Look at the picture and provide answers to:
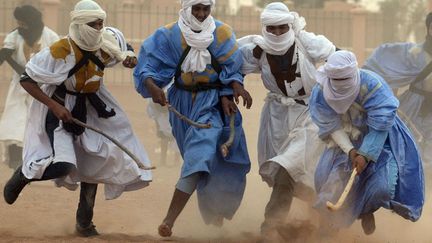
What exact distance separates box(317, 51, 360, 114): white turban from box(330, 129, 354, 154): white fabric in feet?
0.73

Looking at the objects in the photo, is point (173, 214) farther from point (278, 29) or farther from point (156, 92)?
point (278, 29)

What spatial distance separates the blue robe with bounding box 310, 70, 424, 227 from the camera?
1016 cm

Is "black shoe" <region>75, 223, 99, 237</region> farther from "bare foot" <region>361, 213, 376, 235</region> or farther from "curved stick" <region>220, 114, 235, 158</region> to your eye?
"bare foot" <region>361, 213, 376, 235</region>

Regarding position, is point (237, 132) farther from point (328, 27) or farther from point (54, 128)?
A: point (328, 27)

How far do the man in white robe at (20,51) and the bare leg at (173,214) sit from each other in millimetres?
5628

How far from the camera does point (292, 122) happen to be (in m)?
11.7

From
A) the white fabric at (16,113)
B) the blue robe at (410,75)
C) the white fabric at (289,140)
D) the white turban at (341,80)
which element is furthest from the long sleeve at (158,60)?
the white fabric at (16,113)

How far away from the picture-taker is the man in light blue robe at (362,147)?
10.2 m

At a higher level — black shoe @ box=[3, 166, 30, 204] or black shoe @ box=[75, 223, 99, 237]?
black shoe @ box=[3, 166, 30, 204]

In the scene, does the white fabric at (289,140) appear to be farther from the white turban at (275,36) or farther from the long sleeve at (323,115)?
the long sleeve at (323,115)

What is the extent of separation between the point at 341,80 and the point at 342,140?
532 millimetres

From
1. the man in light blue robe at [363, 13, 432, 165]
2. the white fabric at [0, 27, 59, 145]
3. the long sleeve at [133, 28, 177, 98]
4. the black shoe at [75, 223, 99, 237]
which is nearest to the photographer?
the long sleeve at [133, 28, 177, 98]

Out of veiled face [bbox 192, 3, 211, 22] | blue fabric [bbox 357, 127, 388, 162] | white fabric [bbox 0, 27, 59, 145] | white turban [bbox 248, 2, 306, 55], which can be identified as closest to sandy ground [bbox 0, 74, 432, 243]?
white fabric [bbox 0, 27, 59, 145]

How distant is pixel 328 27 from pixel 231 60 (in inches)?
808
